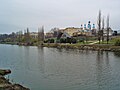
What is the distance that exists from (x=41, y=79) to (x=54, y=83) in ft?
9.15

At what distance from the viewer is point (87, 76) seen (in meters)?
28.4

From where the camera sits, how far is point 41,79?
26438mm

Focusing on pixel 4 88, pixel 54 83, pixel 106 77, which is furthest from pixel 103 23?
pixel 4 88

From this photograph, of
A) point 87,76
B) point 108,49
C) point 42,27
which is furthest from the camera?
point 42,27

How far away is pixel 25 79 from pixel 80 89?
808 centimetres

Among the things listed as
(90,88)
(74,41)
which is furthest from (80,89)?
(74,41)

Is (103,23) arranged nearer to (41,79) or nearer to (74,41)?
(74,41)

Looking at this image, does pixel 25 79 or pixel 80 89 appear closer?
pixel 80 89

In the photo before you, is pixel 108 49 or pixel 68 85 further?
pixel 108 49

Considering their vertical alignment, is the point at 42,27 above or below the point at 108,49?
above

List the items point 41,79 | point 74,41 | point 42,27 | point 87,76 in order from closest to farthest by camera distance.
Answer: point 41,79, point 87,76, point 74,41, point 42,27

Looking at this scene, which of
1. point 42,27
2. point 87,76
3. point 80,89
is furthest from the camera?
point 42,27

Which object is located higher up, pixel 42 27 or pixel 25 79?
pixel 42 27

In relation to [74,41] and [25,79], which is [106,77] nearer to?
[25,79]
